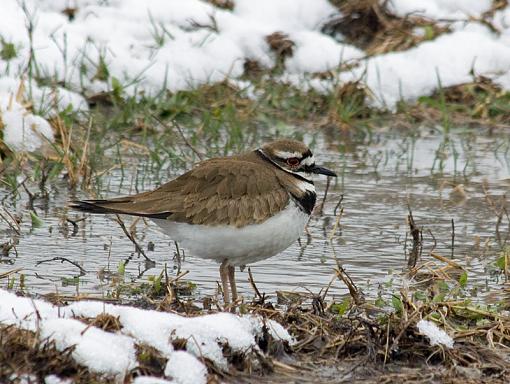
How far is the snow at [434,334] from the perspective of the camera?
5461 millimetres

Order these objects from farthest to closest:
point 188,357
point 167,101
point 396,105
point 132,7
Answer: point 132,7
point 396,105
point 167,101
point 188,357

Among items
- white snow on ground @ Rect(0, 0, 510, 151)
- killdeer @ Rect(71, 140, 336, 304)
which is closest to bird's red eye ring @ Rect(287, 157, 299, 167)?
killdeer @ Rect(71, 140, 336, 304)

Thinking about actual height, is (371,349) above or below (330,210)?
below

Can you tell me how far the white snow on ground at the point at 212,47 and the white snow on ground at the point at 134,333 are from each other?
5.76 meters

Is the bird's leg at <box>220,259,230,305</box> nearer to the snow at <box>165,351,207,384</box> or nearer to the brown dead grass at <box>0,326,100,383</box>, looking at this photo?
the snow at <box>165,351,207,384</box>

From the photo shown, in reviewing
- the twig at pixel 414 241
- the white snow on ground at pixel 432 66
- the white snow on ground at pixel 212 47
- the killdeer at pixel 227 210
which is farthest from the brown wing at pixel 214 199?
the white snow on ground at pixel 432 66

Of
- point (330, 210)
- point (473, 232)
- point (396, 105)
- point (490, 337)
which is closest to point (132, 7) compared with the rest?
point (396, 105)

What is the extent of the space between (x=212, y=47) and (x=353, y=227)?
463 cm

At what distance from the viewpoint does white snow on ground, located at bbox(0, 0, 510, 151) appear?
38.0 feet

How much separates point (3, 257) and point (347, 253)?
2.24 metres

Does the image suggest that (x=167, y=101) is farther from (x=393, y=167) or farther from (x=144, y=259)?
(x=144, y=259)

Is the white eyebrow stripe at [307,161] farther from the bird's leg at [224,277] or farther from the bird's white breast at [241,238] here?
the bird's leg at [224,277]

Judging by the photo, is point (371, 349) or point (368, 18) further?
point (368, 18)

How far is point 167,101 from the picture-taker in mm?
10891
